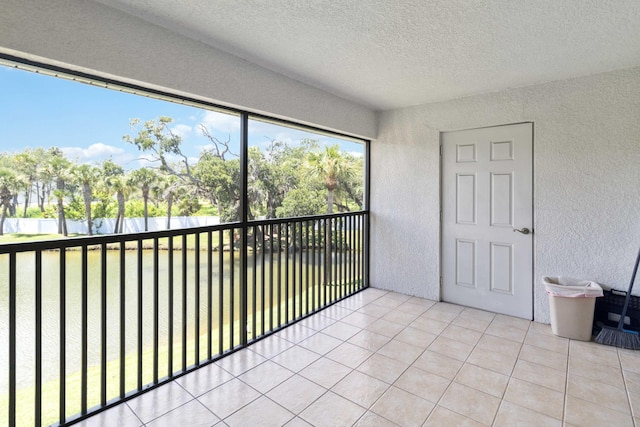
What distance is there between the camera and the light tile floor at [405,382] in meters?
1.81

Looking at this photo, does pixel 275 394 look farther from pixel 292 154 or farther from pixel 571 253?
pixel 292 154

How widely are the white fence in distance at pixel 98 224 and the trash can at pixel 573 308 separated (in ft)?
10.2

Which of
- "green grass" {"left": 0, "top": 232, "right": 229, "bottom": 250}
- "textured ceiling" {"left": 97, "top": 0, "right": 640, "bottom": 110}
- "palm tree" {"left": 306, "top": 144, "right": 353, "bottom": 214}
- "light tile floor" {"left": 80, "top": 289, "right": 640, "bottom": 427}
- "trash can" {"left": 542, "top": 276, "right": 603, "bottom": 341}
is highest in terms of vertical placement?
"textured ceiling" {"left": 97, "top": 0, "right": 640, "bottom": 110}

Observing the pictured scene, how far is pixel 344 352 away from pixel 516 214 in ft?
7.28

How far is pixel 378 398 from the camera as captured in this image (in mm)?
1977

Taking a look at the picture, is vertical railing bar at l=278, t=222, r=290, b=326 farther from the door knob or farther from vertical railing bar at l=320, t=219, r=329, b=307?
the door knob

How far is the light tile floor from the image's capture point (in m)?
1.81

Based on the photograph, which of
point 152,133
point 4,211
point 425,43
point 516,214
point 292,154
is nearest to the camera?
point 4,211

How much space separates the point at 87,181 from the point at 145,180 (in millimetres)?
417

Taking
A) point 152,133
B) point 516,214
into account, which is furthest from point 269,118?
point 516,214

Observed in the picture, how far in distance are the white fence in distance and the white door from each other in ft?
8.88

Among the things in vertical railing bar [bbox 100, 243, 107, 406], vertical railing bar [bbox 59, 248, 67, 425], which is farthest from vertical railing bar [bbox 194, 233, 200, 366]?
vertical railing bar [bbox 59, 248, 67, 425]

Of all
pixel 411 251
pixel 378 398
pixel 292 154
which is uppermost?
pixel 292 154

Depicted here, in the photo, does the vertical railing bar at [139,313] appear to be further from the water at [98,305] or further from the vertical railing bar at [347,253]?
the vertical railing bar at [347,253]
